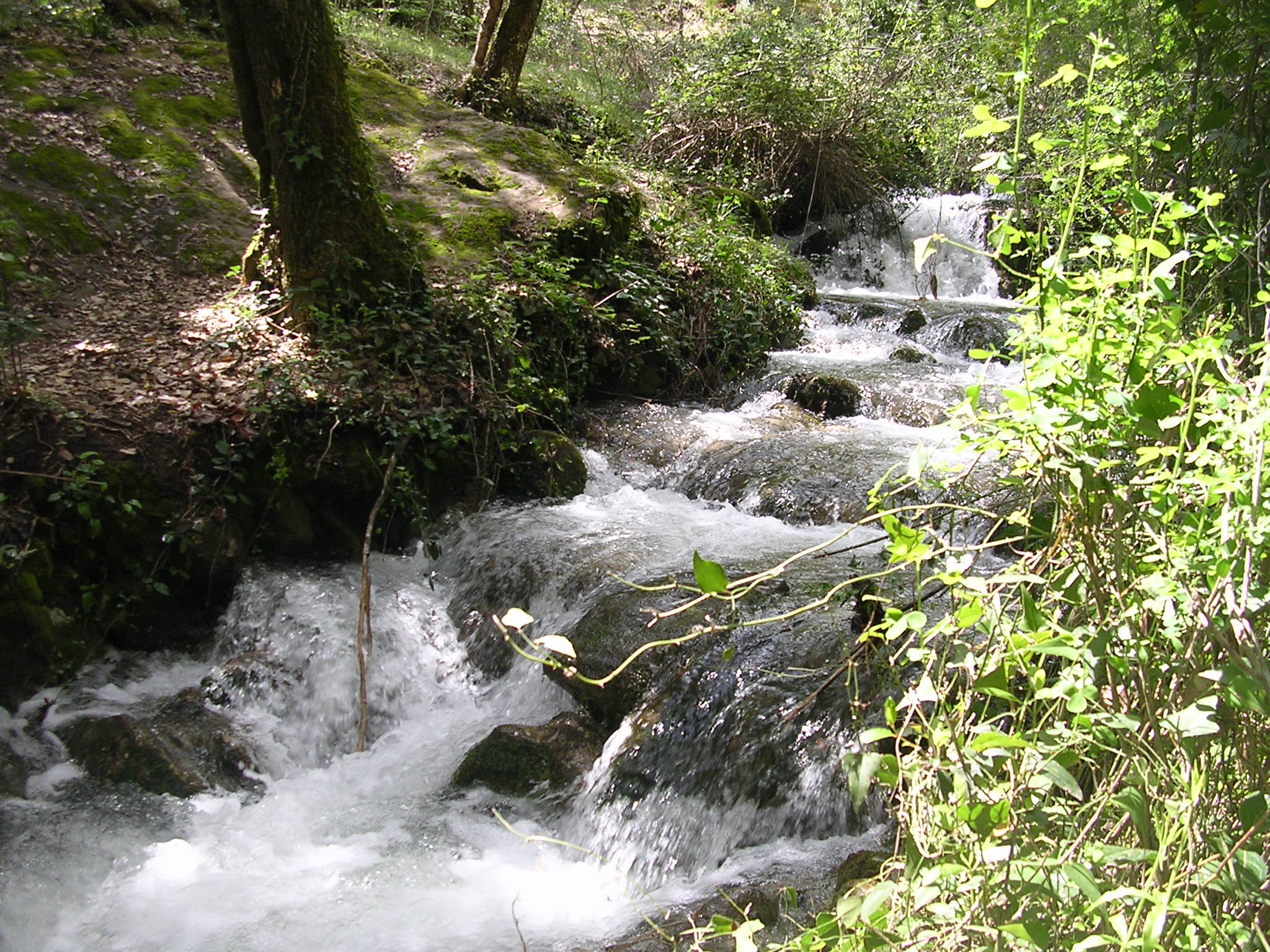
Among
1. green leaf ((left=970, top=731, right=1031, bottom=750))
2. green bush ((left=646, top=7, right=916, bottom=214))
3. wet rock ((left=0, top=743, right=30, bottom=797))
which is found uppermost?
green bush ((left=646, top=7, right=916, bottom=214))

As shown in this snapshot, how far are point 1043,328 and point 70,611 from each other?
4631 millimetres

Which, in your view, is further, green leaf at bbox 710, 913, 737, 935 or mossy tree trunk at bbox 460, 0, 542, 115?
mossy tree trunk at bbox 460, 0, 542, 115

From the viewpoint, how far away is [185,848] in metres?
3.68

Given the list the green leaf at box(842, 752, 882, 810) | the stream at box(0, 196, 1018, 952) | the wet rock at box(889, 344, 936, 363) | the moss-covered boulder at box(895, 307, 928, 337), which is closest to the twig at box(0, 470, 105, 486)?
the stream at box(0, 196, 1018, 952)

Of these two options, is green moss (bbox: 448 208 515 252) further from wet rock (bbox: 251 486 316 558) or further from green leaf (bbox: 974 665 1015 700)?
green leaf (bbox: 974 665 1015 700)

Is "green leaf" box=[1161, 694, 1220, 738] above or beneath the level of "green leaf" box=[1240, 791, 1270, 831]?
above

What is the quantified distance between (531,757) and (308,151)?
3.89m

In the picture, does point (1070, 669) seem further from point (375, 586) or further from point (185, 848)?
point (375, 586)

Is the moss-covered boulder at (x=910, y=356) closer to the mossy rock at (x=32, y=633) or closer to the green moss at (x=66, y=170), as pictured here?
the green moss at (x=66, y=170)

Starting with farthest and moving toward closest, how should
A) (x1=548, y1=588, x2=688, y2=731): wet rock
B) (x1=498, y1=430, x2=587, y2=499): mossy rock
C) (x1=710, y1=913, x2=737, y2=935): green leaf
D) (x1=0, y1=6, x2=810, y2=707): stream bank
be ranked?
(x1=498, y1=430, x2=587, y2=499): mossy rock → (x1=0, y1=6, x2=810, y2=707): stream bank → (x1=548, y1=588, x2=688, y2=731): wet rock → (x1=710, y1=913, x2=737, y2=935): green leaf

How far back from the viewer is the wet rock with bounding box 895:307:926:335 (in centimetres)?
1023

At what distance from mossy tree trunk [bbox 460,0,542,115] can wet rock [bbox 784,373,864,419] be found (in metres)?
5.31

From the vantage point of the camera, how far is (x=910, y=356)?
933 cm

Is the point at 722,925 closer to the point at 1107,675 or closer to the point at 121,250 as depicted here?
the point at 1107,675
